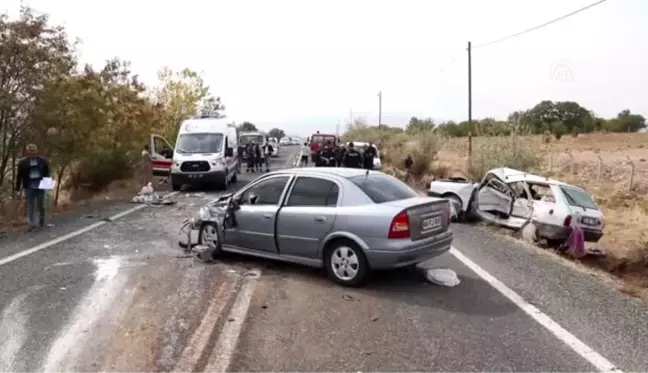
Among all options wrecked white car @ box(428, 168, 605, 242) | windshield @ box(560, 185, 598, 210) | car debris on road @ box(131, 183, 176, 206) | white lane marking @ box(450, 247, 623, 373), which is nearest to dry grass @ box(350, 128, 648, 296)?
wrecked white car @ box(428, 168, 605, 242)

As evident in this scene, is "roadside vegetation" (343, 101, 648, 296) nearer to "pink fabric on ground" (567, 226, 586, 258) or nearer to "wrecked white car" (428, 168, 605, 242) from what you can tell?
"pink fabric on ground" (567, 226, 586, 258)

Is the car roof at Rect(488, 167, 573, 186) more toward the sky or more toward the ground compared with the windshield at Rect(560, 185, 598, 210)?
more toward the sky

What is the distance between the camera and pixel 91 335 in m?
5.93

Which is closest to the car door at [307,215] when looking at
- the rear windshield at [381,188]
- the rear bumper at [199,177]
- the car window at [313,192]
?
the car window at [313,192]

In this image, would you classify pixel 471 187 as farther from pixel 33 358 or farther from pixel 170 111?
pixel 170 111

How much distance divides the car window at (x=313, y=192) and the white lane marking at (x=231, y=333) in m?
1.27

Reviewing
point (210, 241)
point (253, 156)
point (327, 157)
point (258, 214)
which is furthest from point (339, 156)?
point (258, 214)

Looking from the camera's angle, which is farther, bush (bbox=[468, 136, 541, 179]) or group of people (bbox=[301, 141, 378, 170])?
bush (bbox=[468, 136, 541, 179])

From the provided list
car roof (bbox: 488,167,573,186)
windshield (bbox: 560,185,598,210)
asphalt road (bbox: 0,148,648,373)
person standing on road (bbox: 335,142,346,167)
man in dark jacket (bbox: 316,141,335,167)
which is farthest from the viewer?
man in dark jacket (bbox: 316,141,335,167)

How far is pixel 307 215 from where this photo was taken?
827 centimetres

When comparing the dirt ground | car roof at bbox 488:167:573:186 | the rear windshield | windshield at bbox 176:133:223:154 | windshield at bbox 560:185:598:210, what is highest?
windshield at bbox 176:133:223:154

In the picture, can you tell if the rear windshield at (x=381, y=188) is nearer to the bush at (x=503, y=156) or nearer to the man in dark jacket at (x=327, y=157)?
→ the man in dark jacket at (x=327, y=157)

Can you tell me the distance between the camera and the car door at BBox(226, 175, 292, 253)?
344 inches

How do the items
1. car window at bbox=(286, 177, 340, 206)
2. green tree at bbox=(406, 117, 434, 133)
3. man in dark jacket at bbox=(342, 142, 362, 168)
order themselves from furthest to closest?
green tree at bbox=(406, 117, 434, 133)
man in dark jacket at bbox=(342, 142, 362, 168)
car window at bbox=(286, 177, 340, 206)
